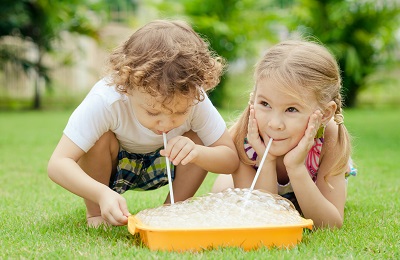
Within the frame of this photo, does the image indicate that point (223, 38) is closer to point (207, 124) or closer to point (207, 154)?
point (207, 124)

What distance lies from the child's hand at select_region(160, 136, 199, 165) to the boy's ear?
524mm

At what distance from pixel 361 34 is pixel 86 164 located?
11688 mm

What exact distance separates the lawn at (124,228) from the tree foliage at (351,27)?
347 inches

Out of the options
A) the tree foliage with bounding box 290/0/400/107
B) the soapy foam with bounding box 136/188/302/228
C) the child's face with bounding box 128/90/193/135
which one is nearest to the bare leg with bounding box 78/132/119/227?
the child's face with bounding box 128/90/193/135

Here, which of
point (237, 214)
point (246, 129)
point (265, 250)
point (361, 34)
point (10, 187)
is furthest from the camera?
point (361, 34)

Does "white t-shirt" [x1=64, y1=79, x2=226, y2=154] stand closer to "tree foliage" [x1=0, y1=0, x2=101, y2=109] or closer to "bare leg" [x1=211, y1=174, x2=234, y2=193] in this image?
"bare leg" [x1=211, y1=174, x2=234, y2=193]

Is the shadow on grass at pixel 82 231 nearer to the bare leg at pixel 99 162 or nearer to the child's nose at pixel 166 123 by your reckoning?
the bare leg at pixel 99 162

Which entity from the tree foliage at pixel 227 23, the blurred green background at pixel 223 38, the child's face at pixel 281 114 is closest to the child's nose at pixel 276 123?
the child's face at pixel 281 114

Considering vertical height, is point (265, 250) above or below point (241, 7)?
above

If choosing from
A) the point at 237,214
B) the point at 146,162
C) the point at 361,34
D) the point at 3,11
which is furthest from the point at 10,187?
the point at 361,34

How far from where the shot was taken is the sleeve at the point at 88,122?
2.25 m

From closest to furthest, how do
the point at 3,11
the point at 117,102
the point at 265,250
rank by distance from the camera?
the point at 265,250, the point at 117,102, the point at 3,11

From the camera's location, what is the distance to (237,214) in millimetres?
2025

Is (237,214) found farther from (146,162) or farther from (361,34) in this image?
(361,34)
